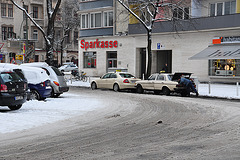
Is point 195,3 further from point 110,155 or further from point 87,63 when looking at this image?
point 110,155

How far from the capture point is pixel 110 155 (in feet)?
21.4

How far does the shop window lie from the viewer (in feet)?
97.8

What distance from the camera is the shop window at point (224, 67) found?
2980cm

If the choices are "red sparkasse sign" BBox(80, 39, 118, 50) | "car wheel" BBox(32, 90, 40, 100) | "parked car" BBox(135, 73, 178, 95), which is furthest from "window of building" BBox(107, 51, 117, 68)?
"car wheel" BBox(32, 90, 40, 100)

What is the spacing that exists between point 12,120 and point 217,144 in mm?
6370

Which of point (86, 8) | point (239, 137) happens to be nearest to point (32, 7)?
point (86, 8)

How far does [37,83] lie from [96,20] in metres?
26.1

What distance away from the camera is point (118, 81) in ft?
80.1

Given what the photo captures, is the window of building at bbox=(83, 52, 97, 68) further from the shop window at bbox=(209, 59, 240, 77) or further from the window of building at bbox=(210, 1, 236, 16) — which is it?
the window of building at bbox=(210, 1, 236, 16)

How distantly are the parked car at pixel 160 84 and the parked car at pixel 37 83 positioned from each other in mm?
7748

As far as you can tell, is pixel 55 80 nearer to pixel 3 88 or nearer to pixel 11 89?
pixel 11 89

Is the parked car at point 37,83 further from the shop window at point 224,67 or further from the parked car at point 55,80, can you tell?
the shop window at point 224,67

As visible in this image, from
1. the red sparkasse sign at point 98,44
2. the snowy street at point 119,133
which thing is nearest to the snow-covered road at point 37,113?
the snowy street at point 119,133

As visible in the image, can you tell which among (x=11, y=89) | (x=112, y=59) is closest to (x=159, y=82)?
(x=11, y=89)
